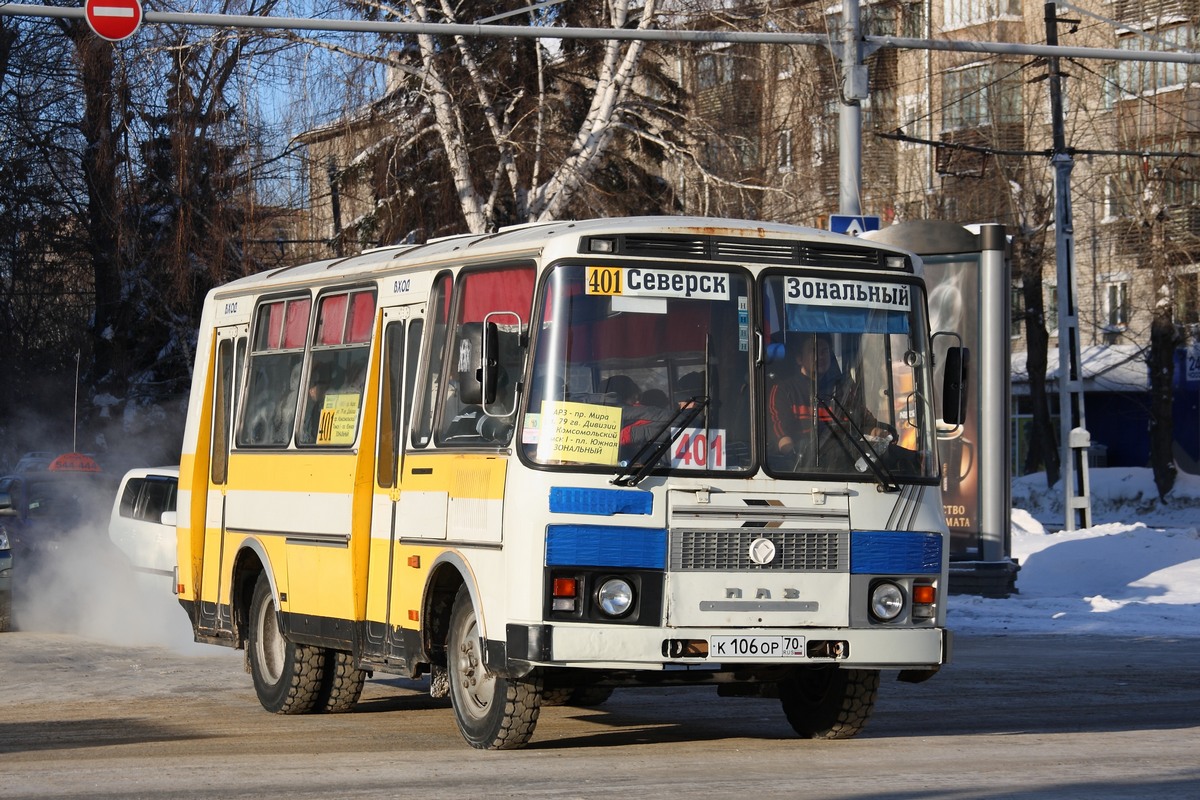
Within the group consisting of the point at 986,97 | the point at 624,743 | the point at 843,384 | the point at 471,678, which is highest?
the point at 986,97

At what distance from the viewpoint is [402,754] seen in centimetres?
1027

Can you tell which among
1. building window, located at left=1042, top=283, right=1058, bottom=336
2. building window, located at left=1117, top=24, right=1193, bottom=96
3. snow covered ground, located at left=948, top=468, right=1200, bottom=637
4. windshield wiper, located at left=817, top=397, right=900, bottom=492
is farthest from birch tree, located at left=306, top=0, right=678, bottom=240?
building window, located at left=1042, top=283, right=1058, bottom=336

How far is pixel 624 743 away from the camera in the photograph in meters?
10.8

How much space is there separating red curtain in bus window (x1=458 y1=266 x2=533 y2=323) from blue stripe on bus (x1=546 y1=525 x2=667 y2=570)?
1146 millimetres

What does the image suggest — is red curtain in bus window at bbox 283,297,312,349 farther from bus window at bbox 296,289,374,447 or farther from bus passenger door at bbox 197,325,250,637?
bus passenger door at bbox 197,325,250,637

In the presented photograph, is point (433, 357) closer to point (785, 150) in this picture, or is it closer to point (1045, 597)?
point (1045, 597)

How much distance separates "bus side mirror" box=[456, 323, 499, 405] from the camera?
9.63 m

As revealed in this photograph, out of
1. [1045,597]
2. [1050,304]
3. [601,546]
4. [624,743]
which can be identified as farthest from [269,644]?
[1050,304]

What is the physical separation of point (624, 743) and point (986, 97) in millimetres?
39027

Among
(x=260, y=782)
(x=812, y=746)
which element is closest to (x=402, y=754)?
(x=260, y=782)

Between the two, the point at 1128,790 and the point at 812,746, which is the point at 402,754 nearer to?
the point at 812,746

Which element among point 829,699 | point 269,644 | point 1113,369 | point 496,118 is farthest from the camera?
point 1113,369

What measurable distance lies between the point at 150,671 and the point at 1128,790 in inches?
360

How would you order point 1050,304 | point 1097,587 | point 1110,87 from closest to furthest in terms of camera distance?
point 1097,587
point 1110,87
point 1050,304
